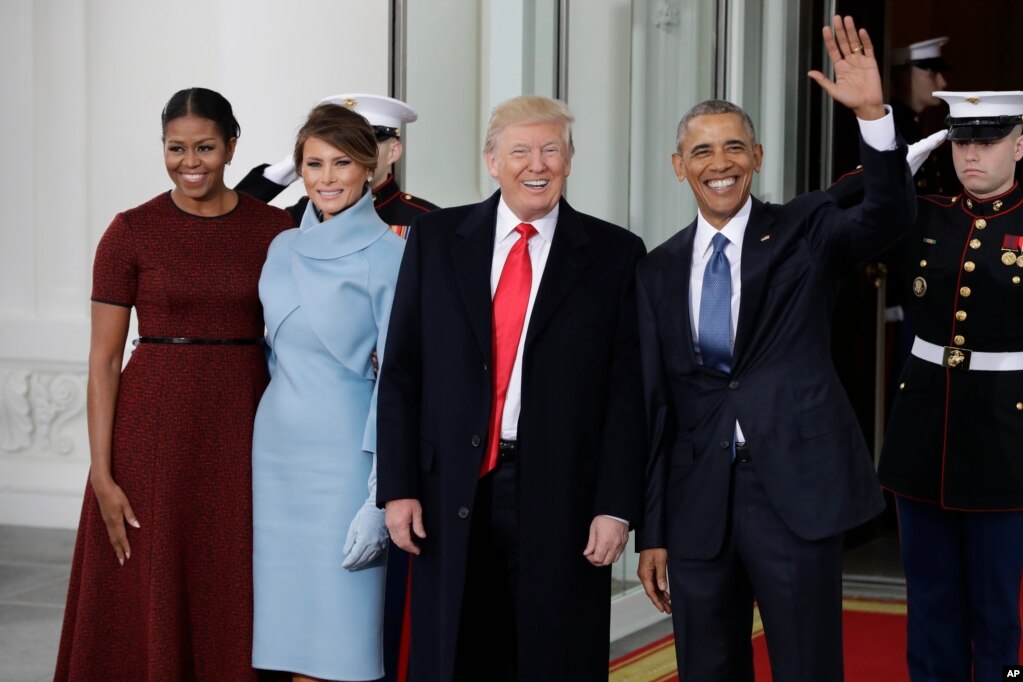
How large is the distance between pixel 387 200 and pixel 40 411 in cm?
341

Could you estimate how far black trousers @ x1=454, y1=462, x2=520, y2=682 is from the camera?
233cm

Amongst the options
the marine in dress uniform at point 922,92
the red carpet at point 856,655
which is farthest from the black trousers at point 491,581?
the marine in dress uniform at point 922,92

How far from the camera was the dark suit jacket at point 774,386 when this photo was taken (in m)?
2.24

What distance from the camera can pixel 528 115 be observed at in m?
2.35

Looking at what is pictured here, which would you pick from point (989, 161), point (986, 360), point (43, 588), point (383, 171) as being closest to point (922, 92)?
point (989, 161)

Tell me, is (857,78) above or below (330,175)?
above

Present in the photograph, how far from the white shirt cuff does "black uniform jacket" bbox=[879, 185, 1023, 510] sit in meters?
0.98

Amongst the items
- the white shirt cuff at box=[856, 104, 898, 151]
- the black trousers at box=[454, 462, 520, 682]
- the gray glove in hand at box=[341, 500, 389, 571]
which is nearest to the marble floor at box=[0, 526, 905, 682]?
the gray glove in hand at box=[341, 500, 389, 571]

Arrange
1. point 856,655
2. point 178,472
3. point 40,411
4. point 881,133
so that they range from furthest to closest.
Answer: point 40,411
point 856,655
point 178,472
point 881,133

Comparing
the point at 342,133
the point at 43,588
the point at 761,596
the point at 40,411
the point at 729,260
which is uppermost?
the point at 342,133

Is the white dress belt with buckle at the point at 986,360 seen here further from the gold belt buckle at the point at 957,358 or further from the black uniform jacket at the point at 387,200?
the black uniform jacket at the point at 387,200

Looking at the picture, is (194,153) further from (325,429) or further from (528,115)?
(528,115)

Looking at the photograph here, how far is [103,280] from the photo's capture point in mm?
2641

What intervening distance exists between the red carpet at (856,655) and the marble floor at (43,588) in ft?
0.37
